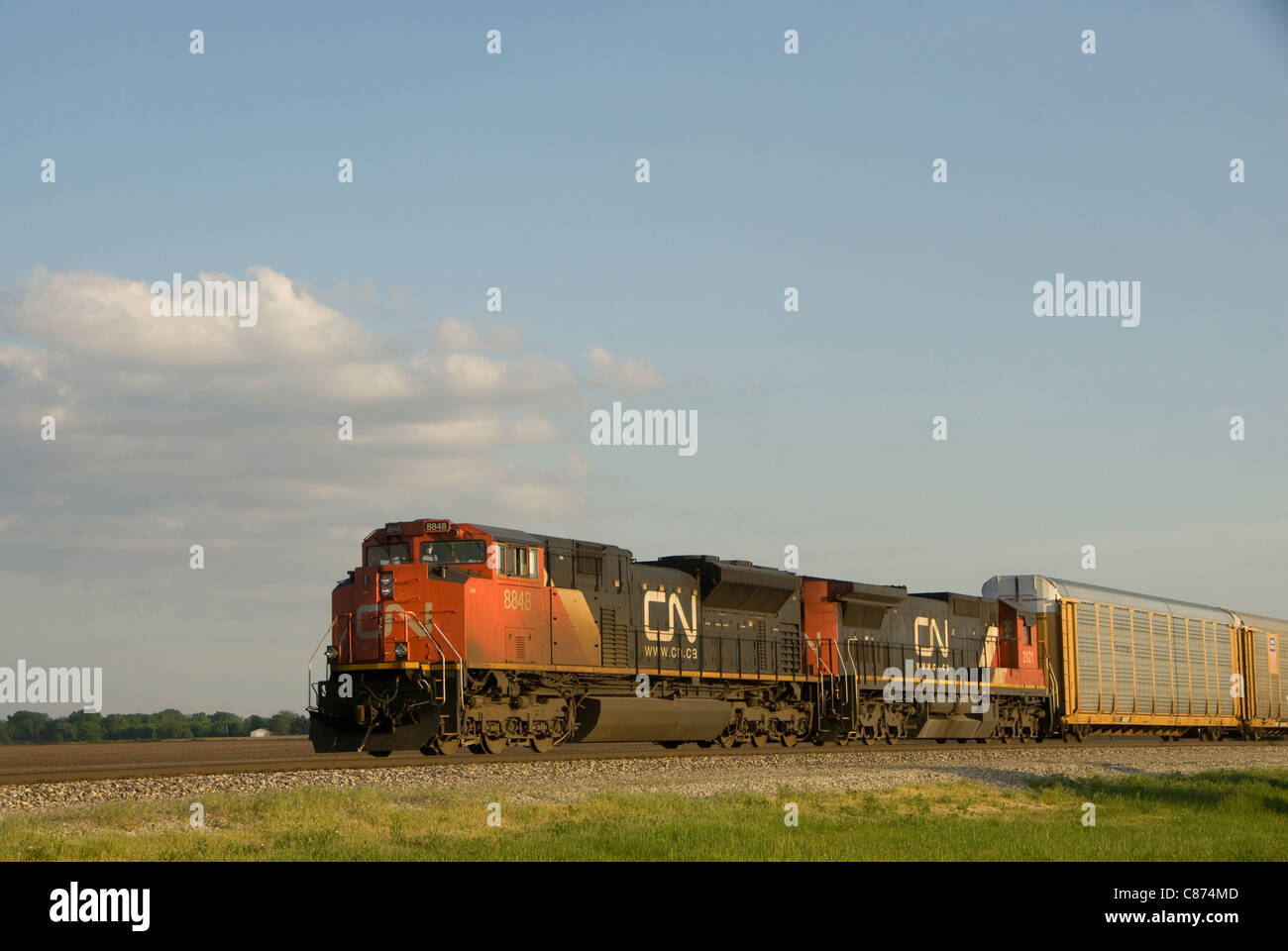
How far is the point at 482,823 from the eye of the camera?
13.0 meters

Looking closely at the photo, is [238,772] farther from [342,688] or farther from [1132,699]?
[1132,699]

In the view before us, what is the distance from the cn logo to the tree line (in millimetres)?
49750

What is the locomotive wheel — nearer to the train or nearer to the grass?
the train

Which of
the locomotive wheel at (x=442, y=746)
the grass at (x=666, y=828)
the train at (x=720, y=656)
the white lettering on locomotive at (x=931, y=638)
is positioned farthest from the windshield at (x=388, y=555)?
the white lettering on locomotive at (x=931, y=638)

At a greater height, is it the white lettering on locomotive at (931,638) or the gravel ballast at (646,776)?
the white lettering on locomotive at (931,638)

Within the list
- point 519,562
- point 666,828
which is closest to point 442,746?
point 519,562

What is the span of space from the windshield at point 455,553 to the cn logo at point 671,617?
504cm

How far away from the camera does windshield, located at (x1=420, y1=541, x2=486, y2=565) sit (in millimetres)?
22094

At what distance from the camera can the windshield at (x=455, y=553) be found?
22.1m

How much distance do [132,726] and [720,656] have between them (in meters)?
59.7

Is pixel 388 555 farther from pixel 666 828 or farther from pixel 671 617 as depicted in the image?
pixel 666 828

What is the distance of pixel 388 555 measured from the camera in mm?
22812

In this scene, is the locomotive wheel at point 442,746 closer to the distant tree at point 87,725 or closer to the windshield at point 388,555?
the windshield at point 388,555
